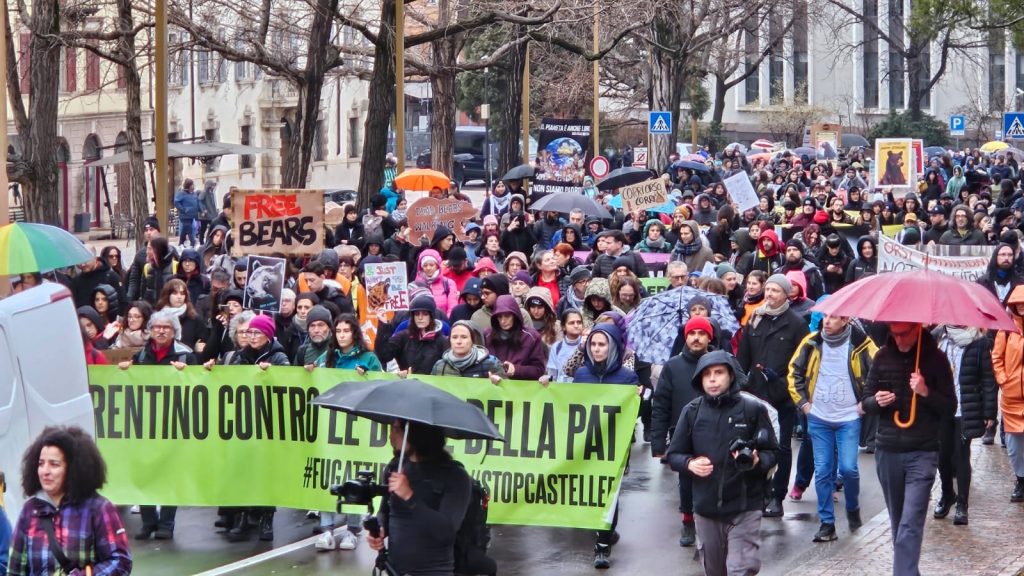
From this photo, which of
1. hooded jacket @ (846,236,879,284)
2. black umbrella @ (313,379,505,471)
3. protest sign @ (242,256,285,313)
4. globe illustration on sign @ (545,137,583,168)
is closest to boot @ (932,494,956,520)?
black umbrella @ (313,379,505,471)

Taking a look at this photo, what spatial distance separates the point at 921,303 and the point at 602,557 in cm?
282

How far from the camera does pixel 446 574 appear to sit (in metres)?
6.90

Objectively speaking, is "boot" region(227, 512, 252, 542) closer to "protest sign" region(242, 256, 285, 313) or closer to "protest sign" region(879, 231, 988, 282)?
"protest sign" region(242, 256, 285, 313)

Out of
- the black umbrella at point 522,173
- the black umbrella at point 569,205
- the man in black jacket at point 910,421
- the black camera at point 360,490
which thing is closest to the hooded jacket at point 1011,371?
the man in black jacket at point 910,421

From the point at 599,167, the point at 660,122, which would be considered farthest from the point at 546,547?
the point at 660,122

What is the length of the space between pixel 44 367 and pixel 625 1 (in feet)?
74.2

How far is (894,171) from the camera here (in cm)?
3256

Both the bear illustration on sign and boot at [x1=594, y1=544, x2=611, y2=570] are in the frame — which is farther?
the bear illustration on sign

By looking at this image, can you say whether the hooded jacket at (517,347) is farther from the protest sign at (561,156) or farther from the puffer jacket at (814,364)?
the protest sign at (561,156)

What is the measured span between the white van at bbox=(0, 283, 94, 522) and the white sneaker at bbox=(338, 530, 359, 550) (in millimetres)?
2337

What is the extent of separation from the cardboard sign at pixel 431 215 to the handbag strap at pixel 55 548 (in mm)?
14026

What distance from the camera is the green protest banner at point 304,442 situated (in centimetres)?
1046

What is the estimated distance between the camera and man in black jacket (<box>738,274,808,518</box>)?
1156 centimetres

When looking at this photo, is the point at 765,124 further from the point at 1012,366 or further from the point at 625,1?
the point at 1012,366
